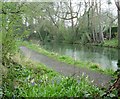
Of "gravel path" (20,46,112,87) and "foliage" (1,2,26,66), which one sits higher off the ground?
"foliage" (1,2,26,66)

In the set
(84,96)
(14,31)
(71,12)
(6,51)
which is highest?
(71,12)

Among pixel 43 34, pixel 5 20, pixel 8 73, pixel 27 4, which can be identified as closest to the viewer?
pixel 8 73

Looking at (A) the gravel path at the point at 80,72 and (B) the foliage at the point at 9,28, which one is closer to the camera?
(B) the foliage at the point at 9,28

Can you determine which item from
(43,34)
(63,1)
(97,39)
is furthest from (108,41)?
(63,1)

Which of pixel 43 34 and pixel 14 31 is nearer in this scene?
pixel 14 31

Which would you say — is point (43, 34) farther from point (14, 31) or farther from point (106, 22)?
point (14, 31)

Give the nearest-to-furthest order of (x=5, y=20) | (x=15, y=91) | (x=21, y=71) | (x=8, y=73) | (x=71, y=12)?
(x=15, y=91)
(x=8, y=73)
(x=5, y=20)
(x=21, y=71)
(x=71, y=12)

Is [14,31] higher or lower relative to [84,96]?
higher

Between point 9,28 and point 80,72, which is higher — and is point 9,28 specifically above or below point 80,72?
above

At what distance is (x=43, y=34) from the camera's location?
8.52m

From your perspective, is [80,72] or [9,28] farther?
[80,72]

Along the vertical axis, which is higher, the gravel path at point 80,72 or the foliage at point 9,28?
the foliage at point 9,28

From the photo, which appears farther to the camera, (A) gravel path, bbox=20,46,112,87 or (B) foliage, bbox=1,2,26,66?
(A) gravel path, bbox=20,46,112,87

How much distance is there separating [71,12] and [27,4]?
48.9 inches
